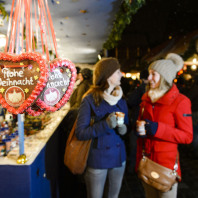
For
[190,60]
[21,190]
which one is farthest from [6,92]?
[190,60]

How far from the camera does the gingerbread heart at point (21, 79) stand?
90cm

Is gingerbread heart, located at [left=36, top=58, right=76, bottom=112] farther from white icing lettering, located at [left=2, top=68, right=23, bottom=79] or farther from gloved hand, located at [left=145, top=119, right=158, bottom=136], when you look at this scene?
gloved hand, located at [left=145, top=119, right=158, bottom=136]

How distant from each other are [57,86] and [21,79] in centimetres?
20

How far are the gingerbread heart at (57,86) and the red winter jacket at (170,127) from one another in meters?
1.06

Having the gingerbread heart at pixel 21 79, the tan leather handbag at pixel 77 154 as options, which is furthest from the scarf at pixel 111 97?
the gingerbread heart at pixel 21 79

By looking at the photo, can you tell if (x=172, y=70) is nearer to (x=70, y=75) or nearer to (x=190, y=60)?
(x=70, y=75)

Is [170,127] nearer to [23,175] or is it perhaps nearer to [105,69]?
[105,69]

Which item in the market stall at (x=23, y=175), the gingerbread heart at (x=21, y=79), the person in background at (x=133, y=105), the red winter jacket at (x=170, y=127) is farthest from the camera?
the person in background at (x=133, y=105)

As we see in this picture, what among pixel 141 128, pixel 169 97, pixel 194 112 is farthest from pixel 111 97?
pixel 194 112

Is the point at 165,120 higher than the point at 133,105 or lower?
lower

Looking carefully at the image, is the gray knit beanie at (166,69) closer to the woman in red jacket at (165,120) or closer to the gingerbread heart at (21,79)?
the woman in red jacket at (165,120)

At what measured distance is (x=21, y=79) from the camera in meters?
0.94

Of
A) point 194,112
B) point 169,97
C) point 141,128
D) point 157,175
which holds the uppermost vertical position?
point 169,97

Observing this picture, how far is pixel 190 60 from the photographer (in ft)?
22.8
